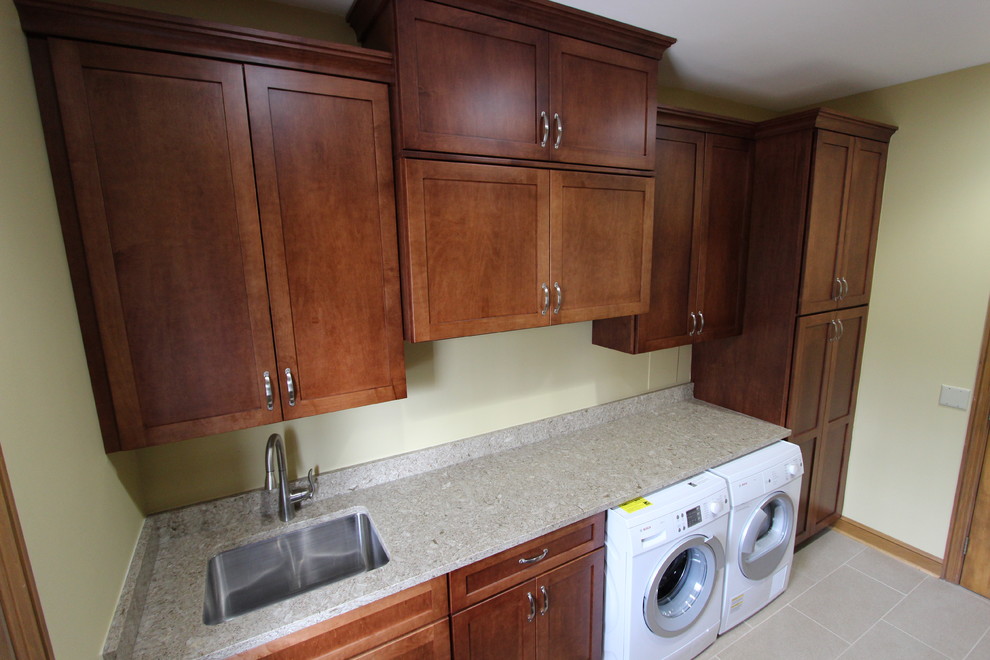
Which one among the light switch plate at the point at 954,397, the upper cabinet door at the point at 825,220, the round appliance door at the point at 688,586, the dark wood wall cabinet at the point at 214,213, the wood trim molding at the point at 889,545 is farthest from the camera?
the wood trim molding at the point at 889,545

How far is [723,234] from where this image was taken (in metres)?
2.20

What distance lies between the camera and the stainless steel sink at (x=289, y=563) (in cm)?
142

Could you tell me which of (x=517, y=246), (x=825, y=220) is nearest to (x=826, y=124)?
(x=825, y=220)

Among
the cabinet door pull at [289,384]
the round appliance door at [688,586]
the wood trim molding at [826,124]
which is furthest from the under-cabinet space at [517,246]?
the round appliance door at [688,586]

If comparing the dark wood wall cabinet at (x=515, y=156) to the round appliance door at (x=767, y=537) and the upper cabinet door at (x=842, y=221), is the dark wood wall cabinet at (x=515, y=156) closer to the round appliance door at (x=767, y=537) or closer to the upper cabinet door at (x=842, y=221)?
the upper cabinet door at (x=842, y=221)

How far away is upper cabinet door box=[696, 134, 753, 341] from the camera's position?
2115 millimetres

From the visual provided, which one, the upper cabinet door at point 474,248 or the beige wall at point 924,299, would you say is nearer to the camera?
the upper cabinet door at point 474,248

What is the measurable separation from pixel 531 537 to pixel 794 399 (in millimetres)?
1624

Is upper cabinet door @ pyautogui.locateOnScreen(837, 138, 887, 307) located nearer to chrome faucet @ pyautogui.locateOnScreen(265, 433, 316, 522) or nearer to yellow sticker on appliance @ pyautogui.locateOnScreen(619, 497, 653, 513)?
yellow sticker on appliance @ pyautogui.locateOnScreen(619, 497, 653, 513)

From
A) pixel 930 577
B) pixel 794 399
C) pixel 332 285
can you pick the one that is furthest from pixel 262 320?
pixel 930 577

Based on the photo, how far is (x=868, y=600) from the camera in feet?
7.33

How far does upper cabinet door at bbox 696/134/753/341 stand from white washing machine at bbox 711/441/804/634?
0.63m

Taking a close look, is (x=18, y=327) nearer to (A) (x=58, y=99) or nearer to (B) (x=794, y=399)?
(A) (x=58, y=99)

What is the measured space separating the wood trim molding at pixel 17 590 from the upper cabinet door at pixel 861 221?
9.87ft
